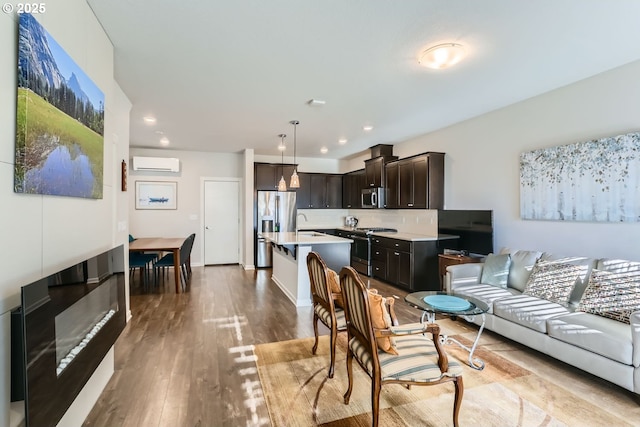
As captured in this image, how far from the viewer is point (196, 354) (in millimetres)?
3004

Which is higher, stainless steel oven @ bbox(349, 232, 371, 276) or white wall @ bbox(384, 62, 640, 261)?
white wall @ bbox(384, 62, 640, 261)

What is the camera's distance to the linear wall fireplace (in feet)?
4.08

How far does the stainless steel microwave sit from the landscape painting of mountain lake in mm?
5146

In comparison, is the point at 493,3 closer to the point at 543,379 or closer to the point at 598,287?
the point at 598,287

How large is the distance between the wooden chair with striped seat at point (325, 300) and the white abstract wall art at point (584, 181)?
272cm

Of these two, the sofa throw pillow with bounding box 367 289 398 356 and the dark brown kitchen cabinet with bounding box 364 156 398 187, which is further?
the dark brown kitchen cabinet with bounding box 364 156 398 187

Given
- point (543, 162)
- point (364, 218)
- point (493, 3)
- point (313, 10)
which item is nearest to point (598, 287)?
point (543, 162)

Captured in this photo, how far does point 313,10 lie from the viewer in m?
2.15

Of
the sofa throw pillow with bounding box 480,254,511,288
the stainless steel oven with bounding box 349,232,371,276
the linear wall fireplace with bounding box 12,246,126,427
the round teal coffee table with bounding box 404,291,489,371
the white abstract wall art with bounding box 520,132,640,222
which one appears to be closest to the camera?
the linear wall fireplace with bounding box 12,246,126,427

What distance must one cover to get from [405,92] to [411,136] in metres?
2.41

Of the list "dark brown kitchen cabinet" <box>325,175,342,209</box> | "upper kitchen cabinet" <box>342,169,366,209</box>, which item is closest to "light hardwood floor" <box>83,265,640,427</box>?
"upper kitchen cabinet" <box>342,169,366,209</box>

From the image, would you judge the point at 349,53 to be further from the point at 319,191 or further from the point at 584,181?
the point at 319,191

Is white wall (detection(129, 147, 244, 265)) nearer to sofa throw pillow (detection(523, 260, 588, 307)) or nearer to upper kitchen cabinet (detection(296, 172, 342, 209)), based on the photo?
upper kitchen cabinet (detection(296, 172, 342, 209))

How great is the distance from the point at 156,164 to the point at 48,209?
225 inches
